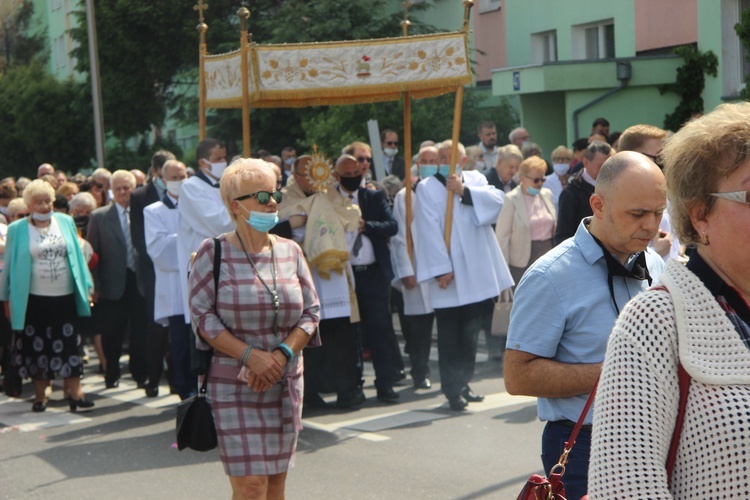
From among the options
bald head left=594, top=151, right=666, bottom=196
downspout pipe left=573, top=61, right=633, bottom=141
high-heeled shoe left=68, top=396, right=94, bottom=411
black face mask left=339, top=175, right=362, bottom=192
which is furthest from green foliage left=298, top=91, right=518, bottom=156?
bald head left=594, top=151, right=666, bottom=196

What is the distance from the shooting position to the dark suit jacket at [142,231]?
10.8 m

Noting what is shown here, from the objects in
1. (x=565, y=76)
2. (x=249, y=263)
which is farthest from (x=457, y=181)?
(x=565, y=76)

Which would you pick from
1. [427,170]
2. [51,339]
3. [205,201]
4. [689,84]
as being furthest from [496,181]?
[689,84]

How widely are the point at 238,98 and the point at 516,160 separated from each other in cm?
318

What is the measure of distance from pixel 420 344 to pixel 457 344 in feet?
3.05

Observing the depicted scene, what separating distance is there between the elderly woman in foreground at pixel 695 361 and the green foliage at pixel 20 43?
54.5m

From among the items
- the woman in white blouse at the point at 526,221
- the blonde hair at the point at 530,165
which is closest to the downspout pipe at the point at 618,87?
the woman in white blouse at the point at 526,221

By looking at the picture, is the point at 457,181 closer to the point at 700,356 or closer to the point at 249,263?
the point at 249,263

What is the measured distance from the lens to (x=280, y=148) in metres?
27.7

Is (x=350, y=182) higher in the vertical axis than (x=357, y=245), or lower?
higher

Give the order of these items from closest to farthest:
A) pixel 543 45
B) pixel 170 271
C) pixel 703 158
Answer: pixel 703 158 → pixel 170 271 → pixel 543 45

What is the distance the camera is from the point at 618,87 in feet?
70.8

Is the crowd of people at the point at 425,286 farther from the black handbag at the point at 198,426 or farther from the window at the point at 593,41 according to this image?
the window at the point at 593,41

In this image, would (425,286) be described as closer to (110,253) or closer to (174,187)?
(174,187)
